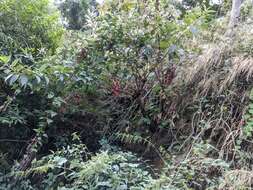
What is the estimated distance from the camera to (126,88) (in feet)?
10.2

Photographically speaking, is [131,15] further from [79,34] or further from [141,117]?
[141,117]

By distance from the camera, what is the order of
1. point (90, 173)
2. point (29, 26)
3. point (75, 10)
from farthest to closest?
1. point (75, 10)
2. point (29, 26)
3. point (90, 173)

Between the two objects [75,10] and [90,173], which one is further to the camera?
[75,10]

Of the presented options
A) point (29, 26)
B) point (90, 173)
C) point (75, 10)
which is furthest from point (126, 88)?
point (75, 10)

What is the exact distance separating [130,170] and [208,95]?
113 cm

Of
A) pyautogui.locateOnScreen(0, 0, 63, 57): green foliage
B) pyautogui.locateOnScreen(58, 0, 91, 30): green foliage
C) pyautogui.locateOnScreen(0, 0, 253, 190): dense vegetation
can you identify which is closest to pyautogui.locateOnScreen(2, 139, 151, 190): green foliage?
pyautogui.locateOnScreen(0, 0, 253, 190): dense vegetation

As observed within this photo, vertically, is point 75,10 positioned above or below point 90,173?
above

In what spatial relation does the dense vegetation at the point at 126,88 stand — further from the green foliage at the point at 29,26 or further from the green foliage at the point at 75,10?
the green foliage at the point at 75,10

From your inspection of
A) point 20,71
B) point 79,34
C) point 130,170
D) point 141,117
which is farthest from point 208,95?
point 20,71

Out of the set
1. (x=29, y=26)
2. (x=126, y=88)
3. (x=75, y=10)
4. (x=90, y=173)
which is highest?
(x=75, y=10)

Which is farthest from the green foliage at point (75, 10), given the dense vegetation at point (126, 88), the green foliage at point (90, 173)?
the green foliage at point (90, 173)

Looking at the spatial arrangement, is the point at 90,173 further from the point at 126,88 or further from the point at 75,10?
the point at 75,10

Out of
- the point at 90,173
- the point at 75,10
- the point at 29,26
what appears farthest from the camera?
the point at 75,10

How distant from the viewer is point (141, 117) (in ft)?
9.97
